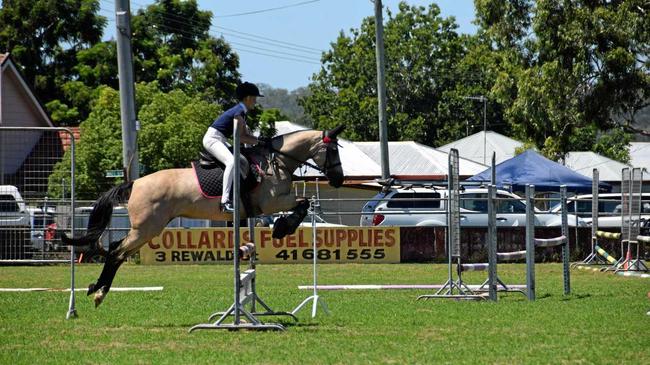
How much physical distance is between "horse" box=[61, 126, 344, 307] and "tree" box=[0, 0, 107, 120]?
48.9 m

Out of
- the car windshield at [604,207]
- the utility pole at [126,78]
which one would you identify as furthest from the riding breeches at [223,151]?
the car windshield at [604,207]

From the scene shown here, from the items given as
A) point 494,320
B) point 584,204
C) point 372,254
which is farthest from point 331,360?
point 584,204

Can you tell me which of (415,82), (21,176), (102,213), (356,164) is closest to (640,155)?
(415,82)

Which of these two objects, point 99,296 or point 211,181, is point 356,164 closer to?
point 211,181

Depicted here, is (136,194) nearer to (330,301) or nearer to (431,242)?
(330,301)

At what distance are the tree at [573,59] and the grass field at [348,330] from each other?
70.8 ft

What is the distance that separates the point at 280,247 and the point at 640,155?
6835cm

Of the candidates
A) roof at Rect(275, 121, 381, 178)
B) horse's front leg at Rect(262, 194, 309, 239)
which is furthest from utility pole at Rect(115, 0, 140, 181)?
roof at Rect(275, 121, 381, 178)

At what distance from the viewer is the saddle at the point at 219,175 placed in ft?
47.3

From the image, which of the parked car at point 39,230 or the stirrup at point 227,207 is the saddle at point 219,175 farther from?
the parked car at point 39,230

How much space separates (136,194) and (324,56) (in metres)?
80.3

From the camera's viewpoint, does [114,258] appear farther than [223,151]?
Yes

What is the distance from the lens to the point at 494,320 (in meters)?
13.6

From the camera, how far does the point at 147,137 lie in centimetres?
4481
